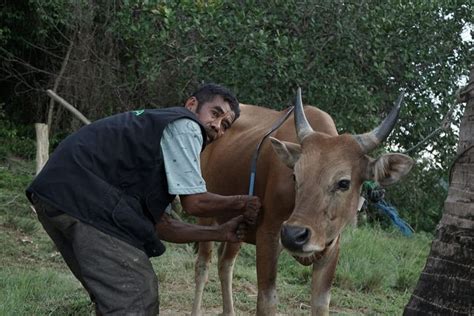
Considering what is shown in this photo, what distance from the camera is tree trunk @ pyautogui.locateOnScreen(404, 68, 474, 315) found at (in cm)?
366

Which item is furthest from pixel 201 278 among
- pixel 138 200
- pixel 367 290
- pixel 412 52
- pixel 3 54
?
pixel 3 54

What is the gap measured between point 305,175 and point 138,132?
3.70 feet

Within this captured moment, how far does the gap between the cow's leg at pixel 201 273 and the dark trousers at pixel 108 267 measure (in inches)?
102

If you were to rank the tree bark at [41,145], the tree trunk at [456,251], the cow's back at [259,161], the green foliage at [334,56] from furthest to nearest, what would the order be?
the tree bark at [41,145]
the green foliage at [334,56]
the cow's back at [259,161]
the tree trunk at [456,251]

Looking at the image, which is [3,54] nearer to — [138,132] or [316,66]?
[316,66]

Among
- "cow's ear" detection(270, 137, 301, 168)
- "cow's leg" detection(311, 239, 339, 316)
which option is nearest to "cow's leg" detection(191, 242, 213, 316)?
"cow's leg" detection(311, 239, 339, 316)

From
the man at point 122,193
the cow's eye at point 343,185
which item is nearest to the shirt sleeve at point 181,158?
the man at point 122,193

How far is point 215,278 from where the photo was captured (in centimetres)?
769

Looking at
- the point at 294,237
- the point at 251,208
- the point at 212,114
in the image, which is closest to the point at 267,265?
the point at 251,208

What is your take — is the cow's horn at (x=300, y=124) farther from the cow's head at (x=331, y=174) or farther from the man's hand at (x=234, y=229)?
the man's hand at (x=234, y=229)

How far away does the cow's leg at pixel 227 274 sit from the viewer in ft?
21.0

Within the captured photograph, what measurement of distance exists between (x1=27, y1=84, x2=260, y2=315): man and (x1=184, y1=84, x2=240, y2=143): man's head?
0.88 ft

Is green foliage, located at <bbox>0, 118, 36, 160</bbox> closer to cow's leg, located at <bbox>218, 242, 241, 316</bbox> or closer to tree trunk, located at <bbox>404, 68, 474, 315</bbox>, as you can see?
cow's leg, located at <bbox>218, 242, 241, 316</bbox>

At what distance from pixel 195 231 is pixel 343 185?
93 cm
